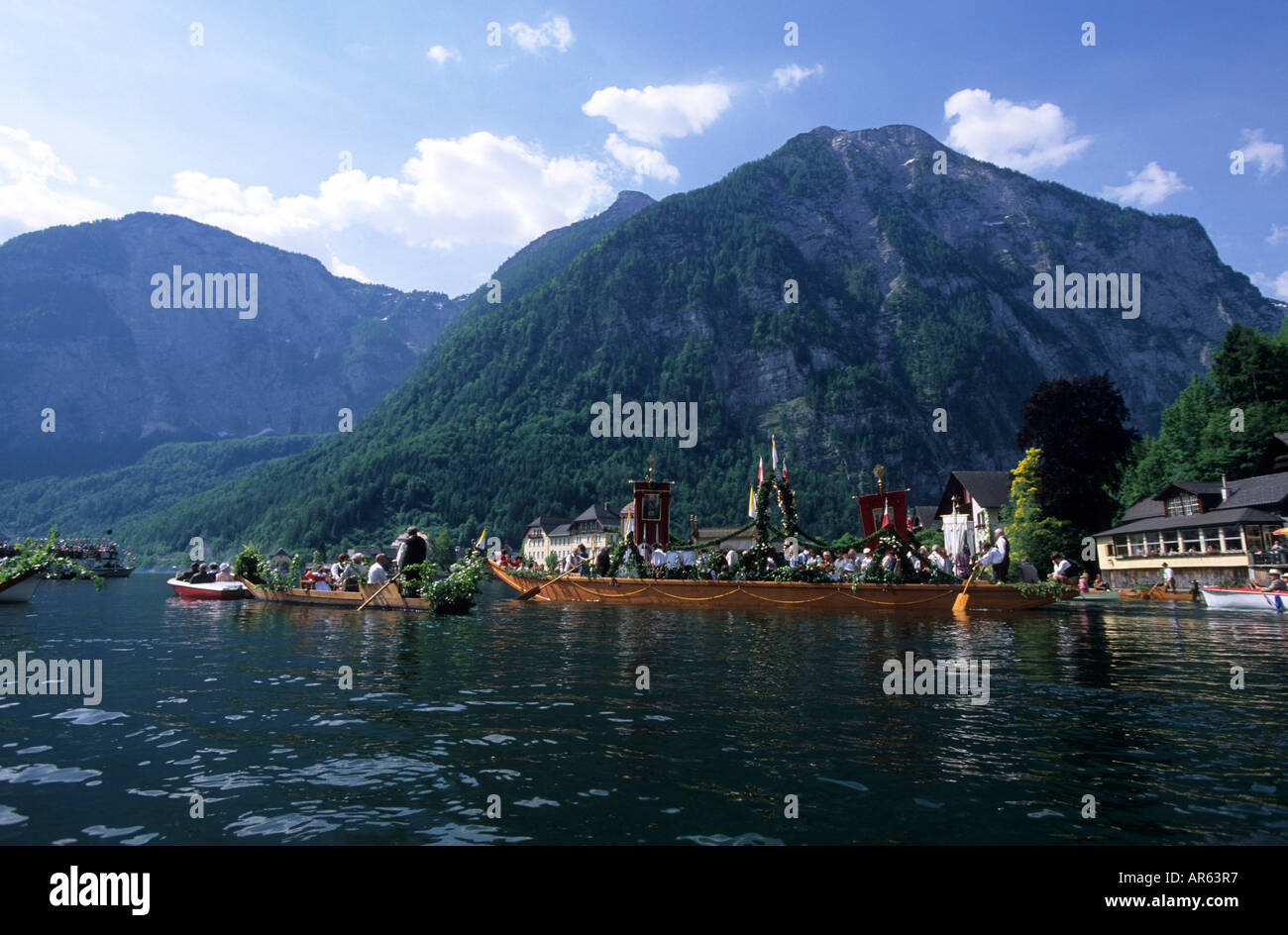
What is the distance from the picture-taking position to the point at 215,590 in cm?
3922

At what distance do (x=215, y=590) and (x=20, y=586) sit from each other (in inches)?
338

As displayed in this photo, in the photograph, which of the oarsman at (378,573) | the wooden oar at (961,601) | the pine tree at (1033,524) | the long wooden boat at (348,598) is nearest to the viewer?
the long wooden boat at (348,598)

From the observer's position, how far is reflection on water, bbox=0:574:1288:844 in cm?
607

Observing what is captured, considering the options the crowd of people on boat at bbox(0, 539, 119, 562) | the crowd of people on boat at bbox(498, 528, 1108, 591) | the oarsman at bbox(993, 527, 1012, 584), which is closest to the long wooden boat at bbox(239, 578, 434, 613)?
the crowd of people on boat at bbox(0, 539, 119, 562)

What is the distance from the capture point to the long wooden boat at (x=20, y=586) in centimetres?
3044

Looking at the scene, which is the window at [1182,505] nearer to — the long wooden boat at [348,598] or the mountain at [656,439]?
the long wooden boat at [348,598]

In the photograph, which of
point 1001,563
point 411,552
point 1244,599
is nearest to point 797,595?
Answer: point 1001,563

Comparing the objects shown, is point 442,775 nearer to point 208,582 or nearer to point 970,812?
point 970,812

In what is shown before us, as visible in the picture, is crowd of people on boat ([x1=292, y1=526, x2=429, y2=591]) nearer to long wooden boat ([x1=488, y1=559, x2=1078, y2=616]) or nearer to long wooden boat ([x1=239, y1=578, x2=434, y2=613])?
long wooden boat ([x1=239, y1=578, x2=434, y2=613])

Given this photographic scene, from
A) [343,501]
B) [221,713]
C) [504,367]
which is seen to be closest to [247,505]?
[343,501]

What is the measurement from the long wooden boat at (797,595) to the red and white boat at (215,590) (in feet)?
57.1

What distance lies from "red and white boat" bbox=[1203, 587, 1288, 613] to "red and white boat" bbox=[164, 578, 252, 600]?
1916 inches

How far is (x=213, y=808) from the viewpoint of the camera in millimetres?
6441

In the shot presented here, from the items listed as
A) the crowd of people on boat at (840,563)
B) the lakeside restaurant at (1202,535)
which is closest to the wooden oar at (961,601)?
the crowd of people on boat at (840,563)
